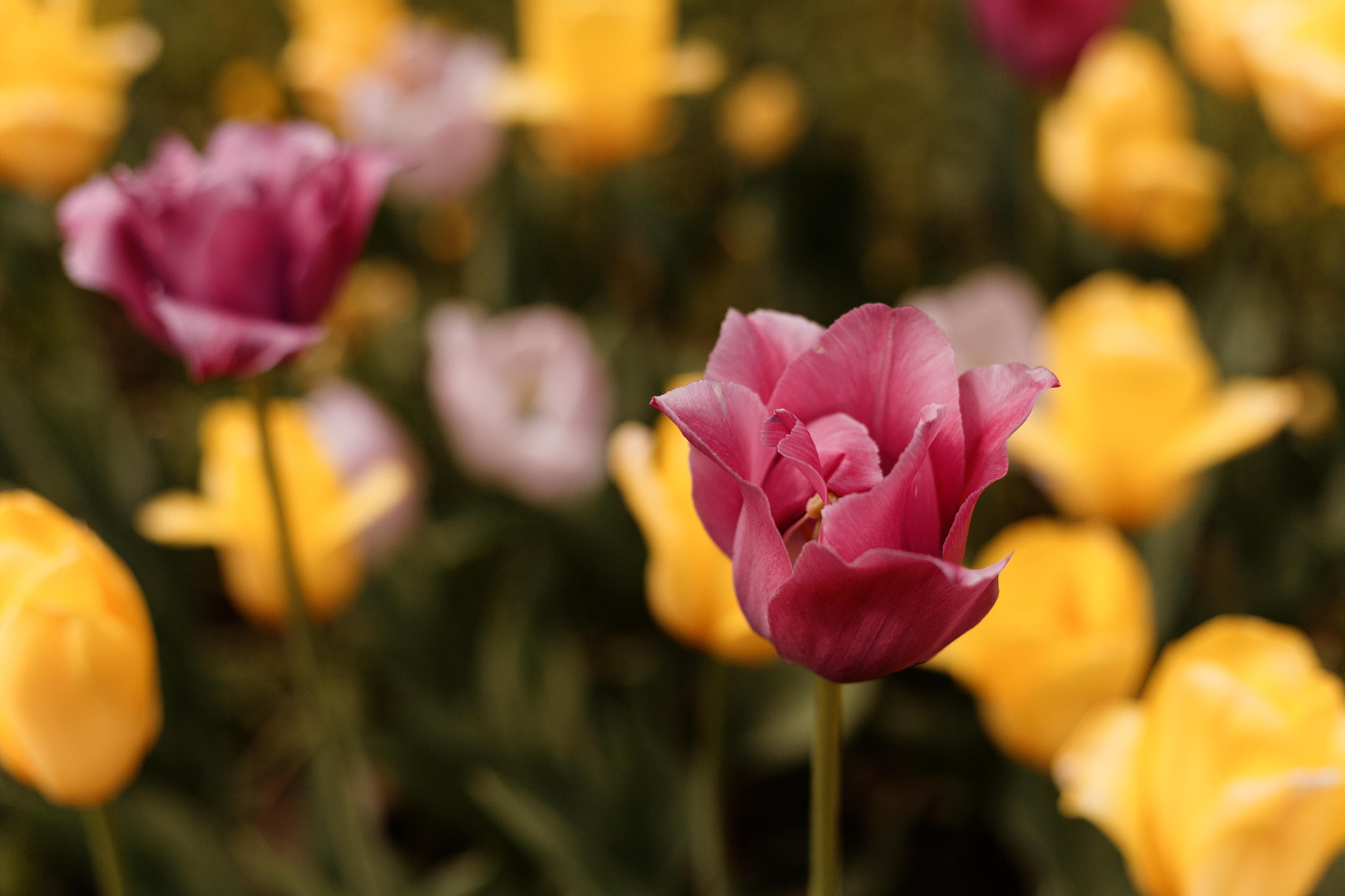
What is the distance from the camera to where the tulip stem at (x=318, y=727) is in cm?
56

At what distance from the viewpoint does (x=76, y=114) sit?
3.60ft

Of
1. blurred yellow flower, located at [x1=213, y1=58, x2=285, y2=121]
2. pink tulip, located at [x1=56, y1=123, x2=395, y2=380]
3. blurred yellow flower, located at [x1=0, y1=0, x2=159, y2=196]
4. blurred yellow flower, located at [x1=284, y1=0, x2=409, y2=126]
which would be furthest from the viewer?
blurred yellow flower, located at [x1=213, y1=58, x2=285, y2=121]

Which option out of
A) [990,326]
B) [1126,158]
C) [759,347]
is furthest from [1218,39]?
[759,347]

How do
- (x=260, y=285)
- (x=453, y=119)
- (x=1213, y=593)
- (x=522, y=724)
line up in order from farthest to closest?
(x=453, y=119)
(x=1213, y=593)
(x=522, y=724)
(x=260, y=285)

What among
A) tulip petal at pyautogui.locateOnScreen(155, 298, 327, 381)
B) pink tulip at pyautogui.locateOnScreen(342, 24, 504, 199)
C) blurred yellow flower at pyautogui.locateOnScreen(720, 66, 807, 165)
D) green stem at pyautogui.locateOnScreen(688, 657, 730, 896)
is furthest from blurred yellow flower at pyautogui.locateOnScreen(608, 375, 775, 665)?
blurred yellow flower at pyautogui.locateOnScreen(720, 66, 807, 165)

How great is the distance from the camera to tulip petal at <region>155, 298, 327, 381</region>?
0.54 metres

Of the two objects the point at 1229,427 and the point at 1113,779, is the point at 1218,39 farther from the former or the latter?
the point at 1113,779

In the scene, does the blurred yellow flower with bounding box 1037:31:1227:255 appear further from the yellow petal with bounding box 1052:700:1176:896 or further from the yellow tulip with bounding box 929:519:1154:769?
the yellow petal with bounding box 1052:700:1176:896

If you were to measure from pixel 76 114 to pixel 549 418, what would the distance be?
0.55 meters

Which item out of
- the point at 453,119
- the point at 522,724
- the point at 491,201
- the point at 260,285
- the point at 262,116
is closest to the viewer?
the point at 260,285

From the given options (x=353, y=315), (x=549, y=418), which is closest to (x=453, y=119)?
(x=353, y=315)

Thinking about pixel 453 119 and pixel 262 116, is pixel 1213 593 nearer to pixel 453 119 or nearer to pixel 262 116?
pixel 453 119

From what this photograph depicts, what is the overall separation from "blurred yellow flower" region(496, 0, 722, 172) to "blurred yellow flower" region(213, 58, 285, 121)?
805mm

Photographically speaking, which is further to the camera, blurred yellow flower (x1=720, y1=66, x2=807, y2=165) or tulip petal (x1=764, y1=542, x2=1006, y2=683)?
blurred yellow flower (x1=720, y1=66, x2=807, y2=165)
